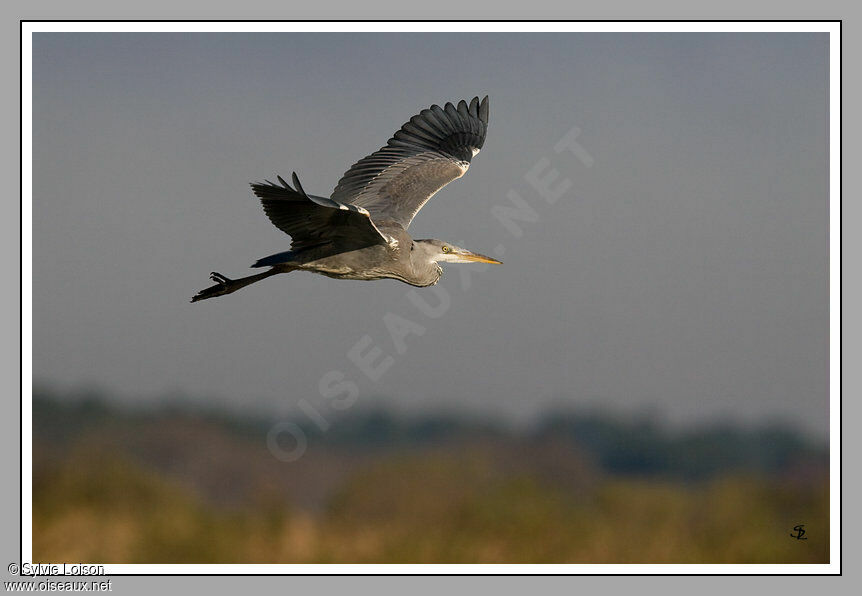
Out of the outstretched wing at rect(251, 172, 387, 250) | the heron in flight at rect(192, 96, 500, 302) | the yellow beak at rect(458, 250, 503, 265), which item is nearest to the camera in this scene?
the outstretched wing at rect(251, 172, 387, 250)

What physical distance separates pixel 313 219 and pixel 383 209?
1.89 m

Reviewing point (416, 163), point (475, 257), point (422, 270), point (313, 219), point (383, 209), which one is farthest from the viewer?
point (416, 163)

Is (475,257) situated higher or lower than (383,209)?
lower

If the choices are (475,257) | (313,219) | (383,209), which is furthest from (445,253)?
(313,219)

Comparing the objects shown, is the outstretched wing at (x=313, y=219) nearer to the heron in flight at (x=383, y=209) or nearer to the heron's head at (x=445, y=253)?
the heron in flight at (x=383, y=209)

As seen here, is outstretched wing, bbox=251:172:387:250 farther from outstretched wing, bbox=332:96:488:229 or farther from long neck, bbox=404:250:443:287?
outstretched wing, bbox=332:96:488:229

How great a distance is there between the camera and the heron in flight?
766cm

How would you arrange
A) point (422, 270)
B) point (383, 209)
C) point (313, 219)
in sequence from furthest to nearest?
point (383, 209) → point (422, 270) → point (313, 219)

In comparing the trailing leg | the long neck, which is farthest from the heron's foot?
the long neck

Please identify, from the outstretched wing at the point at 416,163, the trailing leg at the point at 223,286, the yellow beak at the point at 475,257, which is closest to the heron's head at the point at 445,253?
the yellow beak at the point at 475,257

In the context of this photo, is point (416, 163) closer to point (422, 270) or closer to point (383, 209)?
point (383, 209)

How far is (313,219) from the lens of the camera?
7.76 m

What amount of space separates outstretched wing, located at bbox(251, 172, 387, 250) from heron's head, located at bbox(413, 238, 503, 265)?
0.63 m

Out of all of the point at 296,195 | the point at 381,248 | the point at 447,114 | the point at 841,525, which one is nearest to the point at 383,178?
the point at 447,114
